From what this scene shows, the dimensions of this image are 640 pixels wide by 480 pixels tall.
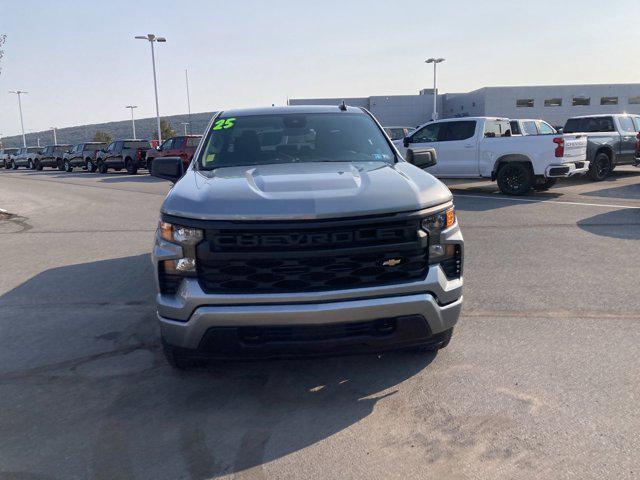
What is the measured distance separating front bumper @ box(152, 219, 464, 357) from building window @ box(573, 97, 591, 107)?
6380cm

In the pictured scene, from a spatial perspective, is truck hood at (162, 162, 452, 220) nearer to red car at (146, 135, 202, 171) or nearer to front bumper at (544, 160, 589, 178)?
front bumper at (544, 160, 589, 178)

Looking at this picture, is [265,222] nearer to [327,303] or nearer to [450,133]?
[327,303]

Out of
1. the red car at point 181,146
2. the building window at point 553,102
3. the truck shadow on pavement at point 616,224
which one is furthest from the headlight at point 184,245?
the building window at point 553,102

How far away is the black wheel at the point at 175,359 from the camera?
341cm

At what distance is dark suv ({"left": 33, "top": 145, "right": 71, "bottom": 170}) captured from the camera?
128 feet

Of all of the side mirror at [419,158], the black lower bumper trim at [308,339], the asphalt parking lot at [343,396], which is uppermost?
the side mirror at [419,158]

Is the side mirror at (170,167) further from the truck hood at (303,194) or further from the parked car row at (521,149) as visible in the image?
the parked car row at (521,149)

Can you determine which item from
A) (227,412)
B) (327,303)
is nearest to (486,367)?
(327,303)

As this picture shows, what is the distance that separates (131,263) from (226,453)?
16.2 feet

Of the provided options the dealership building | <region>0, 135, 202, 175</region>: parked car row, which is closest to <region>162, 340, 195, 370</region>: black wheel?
<region>0, 135, 202, 175</region>: parked car row

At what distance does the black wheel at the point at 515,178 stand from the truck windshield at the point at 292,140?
8947 mm

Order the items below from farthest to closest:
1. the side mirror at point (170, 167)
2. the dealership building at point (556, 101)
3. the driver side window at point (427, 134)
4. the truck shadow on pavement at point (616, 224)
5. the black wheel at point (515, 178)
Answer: the dealership building at point (556, 101)
the driver side window at point (427, 134)
the black wheel at point (515, 178)
the truck shadow on pavement at point (616, 224)
the side mirror at point (170, 167)

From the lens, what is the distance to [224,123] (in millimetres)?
5164

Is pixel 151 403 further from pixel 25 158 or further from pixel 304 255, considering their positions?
pixel 25 158
